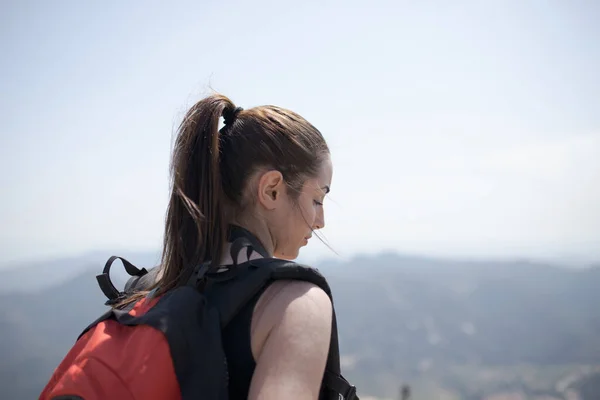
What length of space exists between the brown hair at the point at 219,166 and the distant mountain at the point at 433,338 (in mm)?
116045

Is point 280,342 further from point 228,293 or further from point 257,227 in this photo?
point 257,227

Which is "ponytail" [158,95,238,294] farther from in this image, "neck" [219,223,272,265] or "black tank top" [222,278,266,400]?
"black tank top" [222,278,266,400]

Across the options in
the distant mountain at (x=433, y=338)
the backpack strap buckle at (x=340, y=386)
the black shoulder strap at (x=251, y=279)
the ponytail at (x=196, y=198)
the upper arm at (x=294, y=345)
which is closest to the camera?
the upper arm at (x=294, y=345)

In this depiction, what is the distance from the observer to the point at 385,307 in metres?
196

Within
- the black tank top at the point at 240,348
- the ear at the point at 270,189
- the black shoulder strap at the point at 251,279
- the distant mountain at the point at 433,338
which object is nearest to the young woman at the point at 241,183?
the ear at the point at 270,189

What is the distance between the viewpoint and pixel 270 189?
5.86ft

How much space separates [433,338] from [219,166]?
195 metres

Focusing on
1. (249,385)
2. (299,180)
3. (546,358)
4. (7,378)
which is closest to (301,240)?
(299,180)

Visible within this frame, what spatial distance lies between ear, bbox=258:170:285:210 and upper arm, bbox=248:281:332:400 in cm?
43

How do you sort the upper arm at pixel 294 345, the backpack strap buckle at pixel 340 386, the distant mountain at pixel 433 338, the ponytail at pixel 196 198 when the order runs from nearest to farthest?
the upper arm at pixel 294 345
the backpack strap buckle at pixel 340 386
the ponytail at pixel 196 198
the distant mountain at pixel 433 338

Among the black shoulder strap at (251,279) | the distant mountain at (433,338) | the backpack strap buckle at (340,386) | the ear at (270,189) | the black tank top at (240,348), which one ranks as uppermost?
the ear at (270,189)

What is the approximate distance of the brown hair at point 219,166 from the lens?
1.77m

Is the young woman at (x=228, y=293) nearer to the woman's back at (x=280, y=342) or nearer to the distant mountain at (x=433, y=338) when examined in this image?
the woman's back at (x=280, y=342)

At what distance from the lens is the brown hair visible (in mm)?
1773
